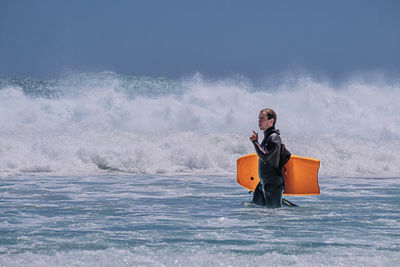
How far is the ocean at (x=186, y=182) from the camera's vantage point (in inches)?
187

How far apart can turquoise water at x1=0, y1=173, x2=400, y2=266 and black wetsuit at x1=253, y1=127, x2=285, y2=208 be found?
0.63ft

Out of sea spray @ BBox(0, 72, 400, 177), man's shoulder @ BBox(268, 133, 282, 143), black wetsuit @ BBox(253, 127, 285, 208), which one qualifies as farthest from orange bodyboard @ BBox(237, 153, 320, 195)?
sea spray @ BBox(0, 72, 400, 177)

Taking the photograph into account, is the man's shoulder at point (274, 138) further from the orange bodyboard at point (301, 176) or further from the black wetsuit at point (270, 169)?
the orange bodyboard at point (301, 176)

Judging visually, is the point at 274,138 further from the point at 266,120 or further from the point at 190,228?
the point at 190,228

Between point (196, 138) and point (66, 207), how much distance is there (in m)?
12.2

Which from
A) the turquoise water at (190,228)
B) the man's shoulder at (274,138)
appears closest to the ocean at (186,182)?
the turquoise water at (190,228)

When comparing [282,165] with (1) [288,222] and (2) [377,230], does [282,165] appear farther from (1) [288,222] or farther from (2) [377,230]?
(2) [377,230]

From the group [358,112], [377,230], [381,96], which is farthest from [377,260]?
[381,96]

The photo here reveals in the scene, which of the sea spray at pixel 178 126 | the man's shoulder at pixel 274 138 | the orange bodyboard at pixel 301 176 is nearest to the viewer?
the man's shoulder at pixel 274 138

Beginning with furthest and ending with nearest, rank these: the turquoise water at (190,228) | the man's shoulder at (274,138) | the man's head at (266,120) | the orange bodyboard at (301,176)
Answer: the orange bodyboard at (301,176) < the man's head at (266,120) < the man's shoulder at (274,138) < the turquoise water at (190,228)

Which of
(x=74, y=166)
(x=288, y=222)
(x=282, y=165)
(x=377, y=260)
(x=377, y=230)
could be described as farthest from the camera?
(x=74, y=166)

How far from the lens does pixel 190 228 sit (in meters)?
5.75

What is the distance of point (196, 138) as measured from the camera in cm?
1930

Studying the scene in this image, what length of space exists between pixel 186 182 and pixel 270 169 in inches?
173
